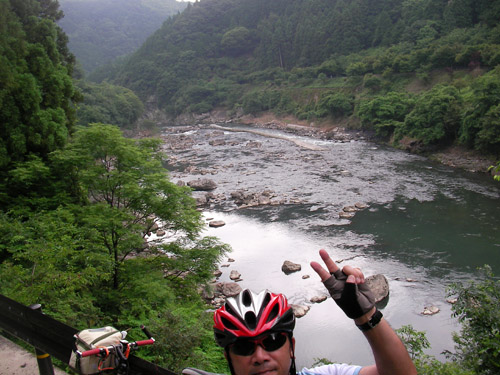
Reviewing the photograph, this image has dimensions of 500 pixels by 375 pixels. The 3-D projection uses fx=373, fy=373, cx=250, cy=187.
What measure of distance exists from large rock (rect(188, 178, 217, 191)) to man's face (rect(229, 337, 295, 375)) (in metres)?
26.7

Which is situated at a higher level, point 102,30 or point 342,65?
point 102,30

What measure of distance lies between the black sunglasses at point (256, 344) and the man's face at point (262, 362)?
0.01 metres

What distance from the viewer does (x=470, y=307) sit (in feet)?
24.2

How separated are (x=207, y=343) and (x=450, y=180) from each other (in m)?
23.0

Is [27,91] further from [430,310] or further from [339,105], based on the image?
[339,105]

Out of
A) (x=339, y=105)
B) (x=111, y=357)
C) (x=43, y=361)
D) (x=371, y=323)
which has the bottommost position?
(x=339, y=105)

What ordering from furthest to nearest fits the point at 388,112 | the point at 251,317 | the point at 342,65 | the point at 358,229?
the point at 342,65, the point at 388,112, the point at 358,229, the point at 251,317

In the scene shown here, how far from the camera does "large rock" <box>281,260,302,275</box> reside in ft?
52.4

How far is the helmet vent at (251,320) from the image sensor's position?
5.95ft

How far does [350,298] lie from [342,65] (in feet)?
220

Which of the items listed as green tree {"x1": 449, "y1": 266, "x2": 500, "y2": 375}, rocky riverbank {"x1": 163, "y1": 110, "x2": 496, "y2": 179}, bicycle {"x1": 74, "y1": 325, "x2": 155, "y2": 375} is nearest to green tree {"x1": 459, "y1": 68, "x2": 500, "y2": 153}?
rocky riverbank {"x1": 163, "y1": 110, "x2": 496, "y2": 179}

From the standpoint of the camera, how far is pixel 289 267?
52.7 ft

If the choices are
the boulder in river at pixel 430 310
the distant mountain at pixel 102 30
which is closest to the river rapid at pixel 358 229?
the boulder in river at pixel 430 310

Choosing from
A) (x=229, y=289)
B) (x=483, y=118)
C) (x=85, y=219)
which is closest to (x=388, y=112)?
(x=483, y=118)
